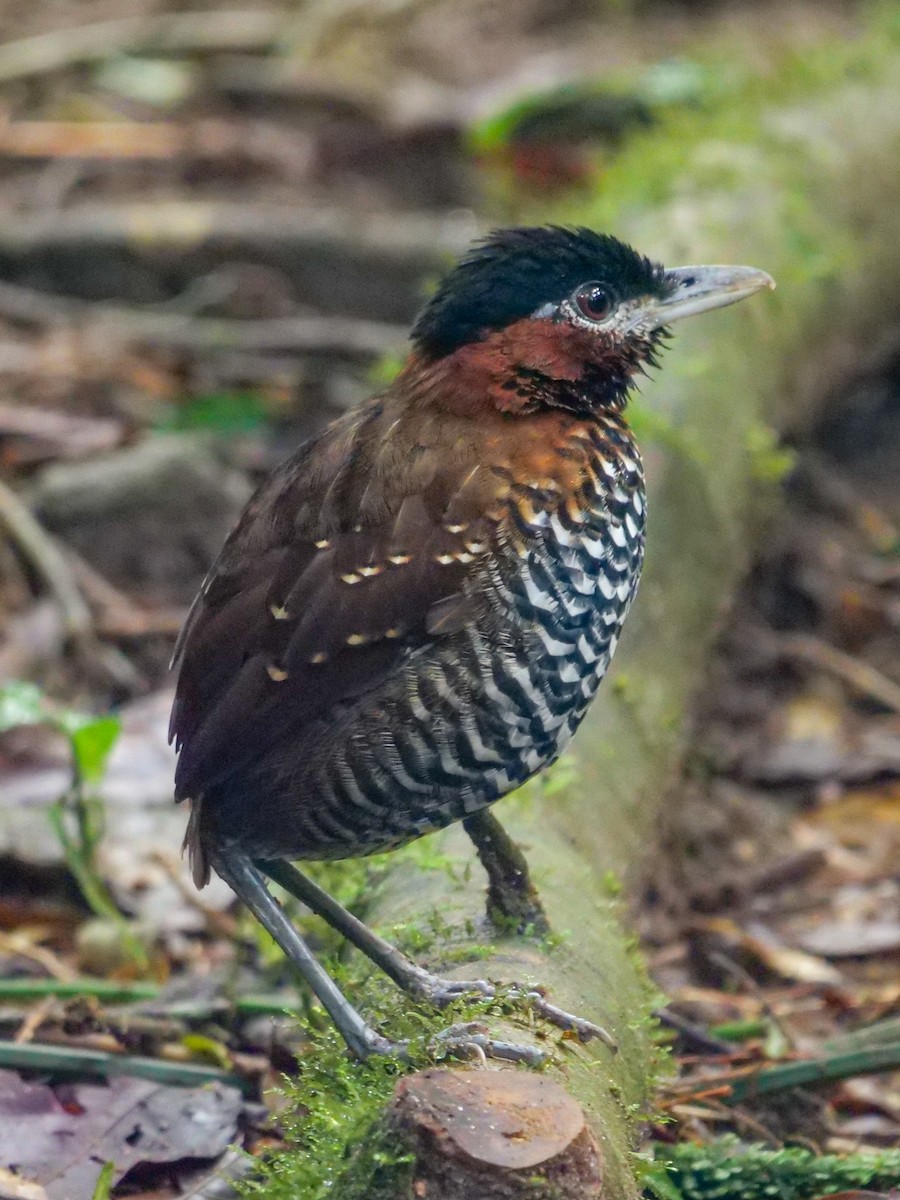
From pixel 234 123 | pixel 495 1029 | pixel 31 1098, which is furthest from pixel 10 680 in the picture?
pixel 234 123

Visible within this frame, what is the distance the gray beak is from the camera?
10.9 ft

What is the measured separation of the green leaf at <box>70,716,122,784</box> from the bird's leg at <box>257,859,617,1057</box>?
78 centimetres

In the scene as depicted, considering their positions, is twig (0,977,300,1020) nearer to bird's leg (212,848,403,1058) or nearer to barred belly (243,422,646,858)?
bird's leg (212,848,403,1058)

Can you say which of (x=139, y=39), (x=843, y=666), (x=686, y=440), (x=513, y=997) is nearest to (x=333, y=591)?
(x=513, y=997)

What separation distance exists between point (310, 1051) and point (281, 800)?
0.46 metres

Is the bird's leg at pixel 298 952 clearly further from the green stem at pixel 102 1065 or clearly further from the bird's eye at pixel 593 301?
the bird's eye at pixel 593 301

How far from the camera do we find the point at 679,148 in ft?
21.1

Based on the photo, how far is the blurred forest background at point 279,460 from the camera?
3590 mm

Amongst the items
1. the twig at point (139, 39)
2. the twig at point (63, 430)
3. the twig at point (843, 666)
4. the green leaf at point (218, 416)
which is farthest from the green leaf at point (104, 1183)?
the twig at point (139, 39)

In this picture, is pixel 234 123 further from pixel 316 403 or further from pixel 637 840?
pixel 637 840

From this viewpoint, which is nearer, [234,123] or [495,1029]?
[495,1029]

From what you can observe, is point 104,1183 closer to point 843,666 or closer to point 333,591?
point 333,591

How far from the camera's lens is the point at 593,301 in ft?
10.4

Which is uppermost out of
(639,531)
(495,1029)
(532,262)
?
(532,262)
